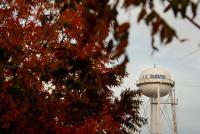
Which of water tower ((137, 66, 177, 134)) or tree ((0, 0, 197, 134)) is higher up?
water tower ((137, 66, 177, 134))

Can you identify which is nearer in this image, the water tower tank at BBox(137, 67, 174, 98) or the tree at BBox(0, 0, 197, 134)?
the tree at BBox(0, 0, 197, 134)

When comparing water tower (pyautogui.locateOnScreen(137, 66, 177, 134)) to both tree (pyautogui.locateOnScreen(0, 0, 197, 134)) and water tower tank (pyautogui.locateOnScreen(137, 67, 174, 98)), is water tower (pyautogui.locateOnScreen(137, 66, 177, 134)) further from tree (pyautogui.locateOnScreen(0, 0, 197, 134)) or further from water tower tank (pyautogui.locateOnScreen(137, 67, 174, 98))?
tree (pyautogui.locateOnScreen(0, 0, 197, 134))

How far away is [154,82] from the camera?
61.4 m

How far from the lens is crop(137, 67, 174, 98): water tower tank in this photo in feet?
202

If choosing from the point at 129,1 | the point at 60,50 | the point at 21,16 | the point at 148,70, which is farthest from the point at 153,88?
the point at 129,1

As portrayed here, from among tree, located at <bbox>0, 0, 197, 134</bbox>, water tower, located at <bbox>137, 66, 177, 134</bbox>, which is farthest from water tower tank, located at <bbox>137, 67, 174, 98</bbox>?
tree, located at <bbox>0, 0, 197, 134</bbox>

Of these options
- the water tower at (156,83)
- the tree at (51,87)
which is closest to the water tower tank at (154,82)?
the water tower at (156,83)

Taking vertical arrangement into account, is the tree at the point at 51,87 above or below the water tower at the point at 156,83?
below

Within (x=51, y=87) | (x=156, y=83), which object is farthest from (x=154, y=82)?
(x=51, y=87)

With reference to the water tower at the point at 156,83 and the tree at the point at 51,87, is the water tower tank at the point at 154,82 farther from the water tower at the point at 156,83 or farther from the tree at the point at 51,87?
the tree at the point at 51,87

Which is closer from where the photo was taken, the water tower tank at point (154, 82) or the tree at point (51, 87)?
the tree at point (51, 87)

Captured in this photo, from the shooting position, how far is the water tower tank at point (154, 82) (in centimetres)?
6166

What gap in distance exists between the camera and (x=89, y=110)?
67.6 feet

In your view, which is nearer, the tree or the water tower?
the tree
